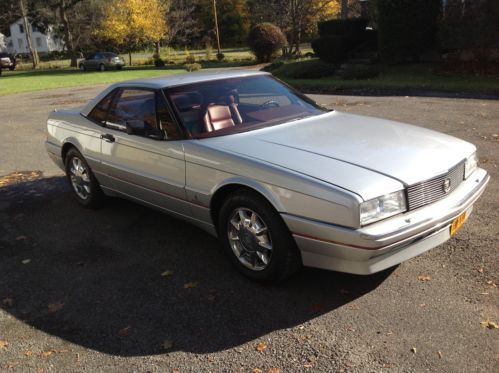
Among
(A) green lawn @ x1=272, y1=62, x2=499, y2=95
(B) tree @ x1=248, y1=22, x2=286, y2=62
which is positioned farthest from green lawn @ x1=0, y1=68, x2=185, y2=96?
(A) green lawn @ x1=272, y1=62, x2=499, y2=95

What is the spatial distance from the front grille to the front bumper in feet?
0.14

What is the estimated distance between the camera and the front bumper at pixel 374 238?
10.3 feet

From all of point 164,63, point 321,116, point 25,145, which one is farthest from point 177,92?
point 164,63

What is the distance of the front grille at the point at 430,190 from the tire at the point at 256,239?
0.85 metres

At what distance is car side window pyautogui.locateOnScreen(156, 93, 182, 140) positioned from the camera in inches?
170

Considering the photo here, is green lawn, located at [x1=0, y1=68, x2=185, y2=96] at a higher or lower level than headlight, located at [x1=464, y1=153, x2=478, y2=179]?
lower

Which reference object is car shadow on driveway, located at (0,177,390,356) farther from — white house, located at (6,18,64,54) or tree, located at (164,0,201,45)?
white house, located at (6,18,64,54)

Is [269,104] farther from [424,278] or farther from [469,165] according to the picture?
[424,278]

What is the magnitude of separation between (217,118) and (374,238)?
1916mm

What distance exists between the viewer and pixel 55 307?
376 cm

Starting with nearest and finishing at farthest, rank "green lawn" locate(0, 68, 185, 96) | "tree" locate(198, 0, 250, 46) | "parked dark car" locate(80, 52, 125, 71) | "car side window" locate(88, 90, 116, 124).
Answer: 1. "car side window" locate(88, 90, 116, 124)
2. "green lawn" locate(0, 68, 185, 96)
3. "parked dark car" locate(80, 52, 125, 71)
4. "tree" locate(198, 0, 250, 46)

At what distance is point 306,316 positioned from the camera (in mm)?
3422

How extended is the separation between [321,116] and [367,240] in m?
1.95

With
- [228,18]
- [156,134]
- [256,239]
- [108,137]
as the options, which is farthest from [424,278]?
[228,18]
